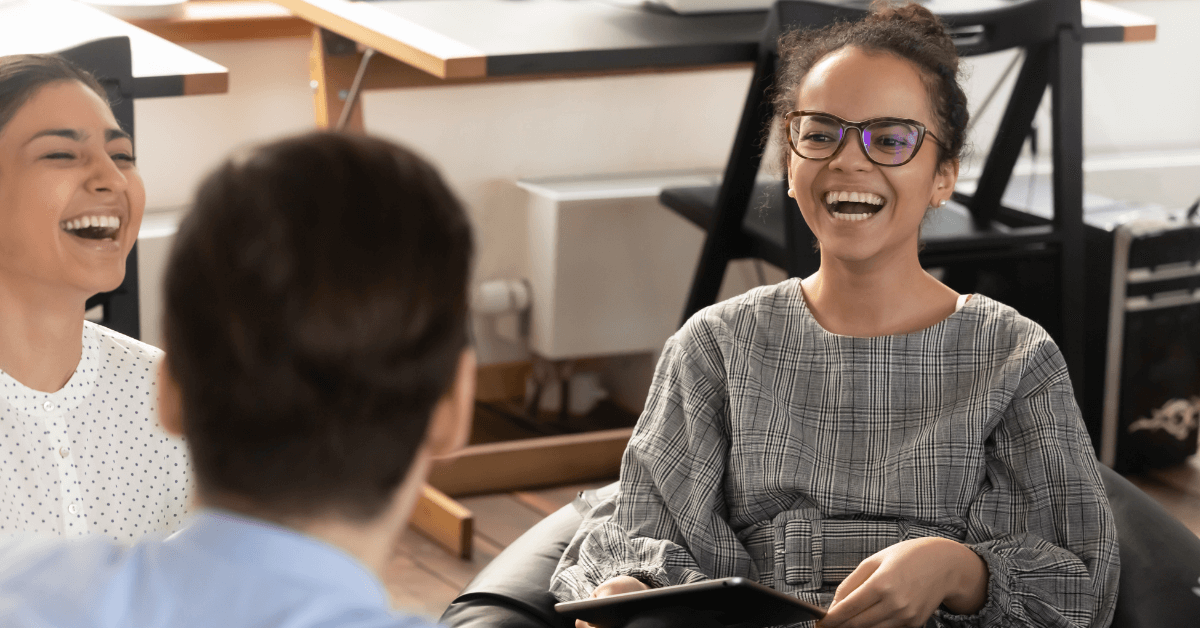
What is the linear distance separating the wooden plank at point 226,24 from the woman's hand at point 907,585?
189 cm

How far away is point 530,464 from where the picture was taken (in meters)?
2.54

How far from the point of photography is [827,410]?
4.23ft

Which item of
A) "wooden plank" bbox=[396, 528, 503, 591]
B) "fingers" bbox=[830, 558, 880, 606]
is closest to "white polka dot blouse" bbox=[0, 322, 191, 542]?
"fingers" bbox=[830, 558, 880, 606]

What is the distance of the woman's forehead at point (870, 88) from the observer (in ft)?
4.14

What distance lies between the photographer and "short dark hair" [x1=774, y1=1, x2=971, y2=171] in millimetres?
1284

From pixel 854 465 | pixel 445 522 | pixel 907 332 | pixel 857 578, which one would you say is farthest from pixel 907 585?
pixel 445 522

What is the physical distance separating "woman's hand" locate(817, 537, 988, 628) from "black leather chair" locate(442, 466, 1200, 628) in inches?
7.7

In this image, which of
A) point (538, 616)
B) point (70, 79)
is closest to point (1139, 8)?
point (538, 616)

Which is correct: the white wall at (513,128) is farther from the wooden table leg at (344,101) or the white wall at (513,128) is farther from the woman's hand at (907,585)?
the woman's hand at (907,585)

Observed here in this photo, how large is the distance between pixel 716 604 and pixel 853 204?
0.43 meters

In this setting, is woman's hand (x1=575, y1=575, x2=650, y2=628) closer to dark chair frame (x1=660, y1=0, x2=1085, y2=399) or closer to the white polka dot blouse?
the white polka dot blouse

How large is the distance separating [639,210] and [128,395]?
1774mm

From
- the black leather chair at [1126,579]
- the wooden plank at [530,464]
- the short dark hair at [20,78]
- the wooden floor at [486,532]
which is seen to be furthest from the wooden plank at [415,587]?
the short dark hair at [20,78]

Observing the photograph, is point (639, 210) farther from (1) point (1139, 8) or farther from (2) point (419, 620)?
(2) point (419, 620)
